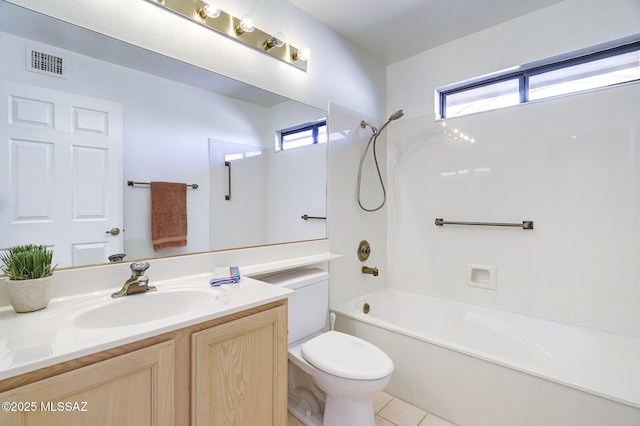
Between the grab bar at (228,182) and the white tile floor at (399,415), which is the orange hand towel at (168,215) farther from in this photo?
the white tile floor at (399,415)

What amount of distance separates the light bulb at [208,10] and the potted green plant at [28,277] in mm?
1251

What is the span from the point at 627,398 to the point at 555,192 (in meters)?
1.18

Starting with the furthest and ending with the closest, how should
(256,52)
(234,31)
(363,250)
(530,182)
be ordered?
1. (363,250)
2. (530,182)
3. (256,52)
4. (234,31)

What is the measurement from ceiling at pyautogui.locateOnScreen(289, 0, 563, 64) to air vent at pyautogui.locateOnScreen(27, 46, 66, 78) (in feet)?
4.41

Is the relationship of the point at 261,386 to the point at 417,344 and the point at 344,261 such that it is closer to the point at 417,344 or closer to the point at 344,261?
the point at 417,344

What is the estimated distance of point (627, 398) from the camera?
1205mm

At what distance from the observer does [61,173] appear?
1092 mm

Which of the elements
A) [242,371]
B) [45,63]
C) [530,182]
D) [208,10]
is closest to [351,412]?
[242,371]

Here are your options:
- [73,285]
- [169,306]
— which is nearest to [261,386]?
[169,306]

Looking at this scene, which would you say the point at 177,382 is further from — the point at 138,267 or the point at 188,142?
the point at 188,142

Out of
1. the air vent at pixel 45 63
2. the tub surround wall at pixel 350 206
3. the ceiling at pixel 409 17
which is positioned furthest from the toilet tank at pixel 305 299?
the ceiling at pixel 409 17

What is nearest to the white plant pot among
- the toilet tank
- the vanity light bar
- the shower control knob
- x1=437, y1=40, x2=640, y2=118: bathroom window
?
the toilet tank

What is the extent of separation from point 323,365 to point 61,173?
136cm

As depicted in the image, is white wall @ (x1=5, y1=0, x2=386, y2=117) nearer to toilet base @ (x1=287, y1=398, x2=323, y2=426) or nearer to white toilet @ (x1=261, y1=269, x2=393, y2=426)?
white toilet @ (x1=261, y1=269, x2=393, y2=426)
